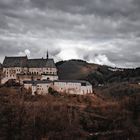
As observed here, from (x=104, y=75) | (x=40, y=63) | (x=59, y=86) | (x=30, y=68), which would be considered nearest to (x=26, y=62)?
(x=30, y=68)

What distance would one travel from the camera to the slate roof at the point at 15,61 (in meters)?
105

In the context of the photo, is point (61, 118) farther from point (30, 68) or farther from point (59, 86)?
point (30, 68)

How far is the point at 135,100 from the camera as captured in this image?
102188 mm

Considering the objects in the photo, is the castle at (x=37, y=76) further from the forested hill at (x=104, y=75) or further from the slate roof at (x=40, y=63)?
the forested hill at (x=104, y=75)

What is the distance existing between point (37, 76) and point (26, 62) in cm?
877

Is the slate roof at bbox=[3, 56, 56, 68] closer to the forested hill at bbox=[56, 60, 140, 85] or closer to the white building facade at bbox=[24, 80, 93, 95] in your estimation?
the white building facade at bbox=[24, 80, 93, 95]

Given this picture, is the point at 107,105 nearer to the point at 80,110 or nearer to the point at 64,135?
the point at 80,110

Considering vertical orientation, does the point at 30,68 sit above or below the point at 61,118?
above

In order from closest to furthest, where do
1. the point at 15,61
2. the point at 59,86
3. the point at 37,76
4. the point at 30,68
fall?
the point at 59,86 < the point at 37,76 < the point at 30,68 < the point at 15,61

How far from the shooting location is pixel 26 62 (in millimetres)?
106375

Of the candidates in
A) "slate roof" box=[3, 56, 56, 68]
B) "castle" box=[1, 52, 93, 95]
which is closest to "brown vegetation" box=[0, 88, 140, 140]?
"castle" box=[1, 52, 93, 95]

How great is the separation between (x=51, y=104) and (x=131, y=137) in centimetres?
2082

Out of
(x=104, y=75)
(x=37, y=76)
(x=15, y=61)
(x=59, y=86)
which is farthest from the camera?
(x=104, y=75)

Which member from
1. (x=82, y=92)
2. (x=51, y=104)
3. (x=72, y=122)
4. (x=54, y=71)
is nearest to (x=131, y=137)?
(x=72, y=122)
